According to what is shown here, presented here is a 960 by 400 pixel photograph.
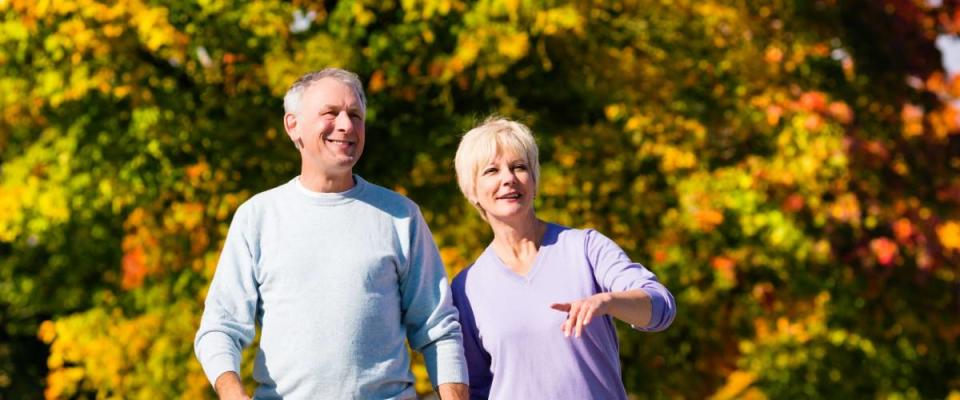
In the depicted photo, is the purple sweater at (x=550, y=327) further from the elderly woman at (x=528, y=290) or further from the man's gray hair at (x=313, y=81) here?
the man's gray hair at (x=313, y=81)

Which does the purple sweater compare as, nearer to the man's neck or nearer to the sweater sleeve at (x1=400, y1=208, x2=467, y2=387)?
the sweater sleeve at (x1=400, y1=208, x2=467, y2=387)

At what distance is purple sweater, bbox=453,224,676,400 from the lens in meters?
4.06

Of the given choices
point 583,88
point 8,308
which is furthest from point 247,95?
point 8,308

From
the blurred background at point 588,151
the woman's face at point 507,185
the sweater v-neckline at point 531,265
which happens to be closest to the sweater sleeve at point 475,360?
the sweater v-neckline at point 531,265

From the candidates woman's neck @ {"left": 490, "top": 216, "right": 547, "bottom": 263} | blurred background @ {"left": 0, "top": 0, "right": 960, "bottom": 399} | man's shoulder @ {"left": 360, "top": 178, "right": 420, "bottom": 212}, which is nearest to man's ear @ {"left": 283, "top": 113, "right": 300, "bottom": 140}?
man's shoulder @ {"left": 360, "top": 178, "right": 420, "bottom": 212}

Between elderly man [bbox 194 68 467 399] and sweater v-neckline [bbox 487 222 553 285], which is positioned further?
sweater v-neckline [bbox 487 222 553 285]

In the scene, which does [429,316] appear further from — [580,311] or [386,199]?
[580,311]

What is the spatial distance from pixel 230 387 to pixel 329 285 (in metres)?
0.36

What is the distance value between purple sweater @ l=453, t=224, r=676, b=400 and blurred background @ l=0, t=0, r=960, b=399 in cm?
468

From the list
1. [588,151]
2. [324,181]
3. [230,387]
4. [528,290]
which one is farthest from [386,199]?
[588,151]

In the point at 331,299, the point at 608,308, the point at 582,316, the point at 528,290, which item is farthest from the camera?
the point at 528,290

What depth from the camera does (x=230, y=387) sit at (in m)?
3.73

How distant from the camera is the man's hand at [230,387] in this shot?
12.2 ft

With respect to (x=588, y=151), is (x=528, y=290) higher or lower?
higher
